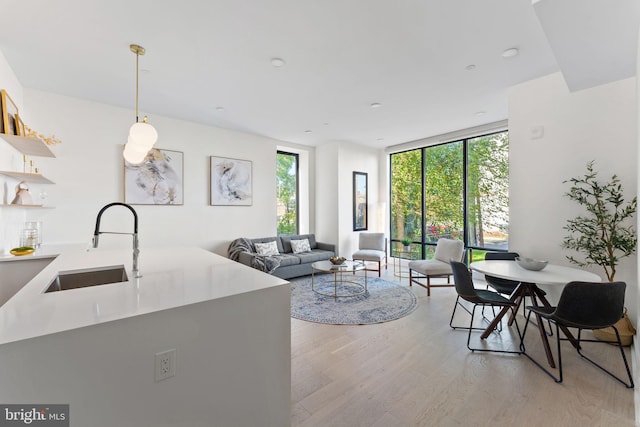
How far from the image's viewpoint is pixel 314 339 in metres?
2.78

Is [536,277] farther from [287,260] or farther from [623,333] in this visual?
[287,260]

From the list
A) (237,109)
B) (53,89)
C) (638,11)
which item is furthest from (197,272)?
(53,89)

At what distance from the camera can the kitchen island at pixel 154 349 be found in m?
0.91

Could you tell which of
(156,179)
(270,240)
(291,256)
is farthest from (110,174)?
(291,256)

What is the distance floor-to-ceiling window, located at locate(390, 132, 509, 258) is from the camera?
16.0ft

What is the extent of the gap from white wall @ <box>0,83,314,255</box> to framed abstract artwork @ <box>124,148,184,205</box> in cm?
9

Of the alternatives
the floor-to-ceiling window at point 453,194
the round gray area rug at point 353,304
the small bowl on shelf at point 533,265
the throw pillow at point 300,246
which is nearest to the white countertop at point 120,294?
the round gray area rug at point 353,304

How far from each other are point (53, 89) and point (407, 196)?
6.22 meters

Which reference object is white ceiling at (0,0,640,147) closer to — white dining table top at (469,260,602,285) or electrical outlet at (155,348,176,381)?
white dining table top at (469,260,602,285)

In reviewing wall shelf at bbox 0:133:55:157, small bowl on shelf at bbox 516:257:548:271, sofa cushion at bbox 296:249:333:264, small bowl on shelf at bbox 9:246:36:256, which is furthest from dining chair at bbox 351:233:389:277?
wall shelf at bbox 0:133:55:157

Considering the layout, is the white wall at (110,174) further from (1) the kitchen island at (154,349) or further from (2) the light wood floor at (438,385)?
(2) the light wood floor at (438,385)

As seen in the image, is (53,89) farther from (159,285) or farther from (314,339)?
(314,339)

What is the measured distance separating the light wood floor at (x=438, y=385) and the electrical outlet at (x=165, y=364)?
0.96 meters

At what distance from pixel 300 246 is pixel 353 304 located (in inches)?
85.2
